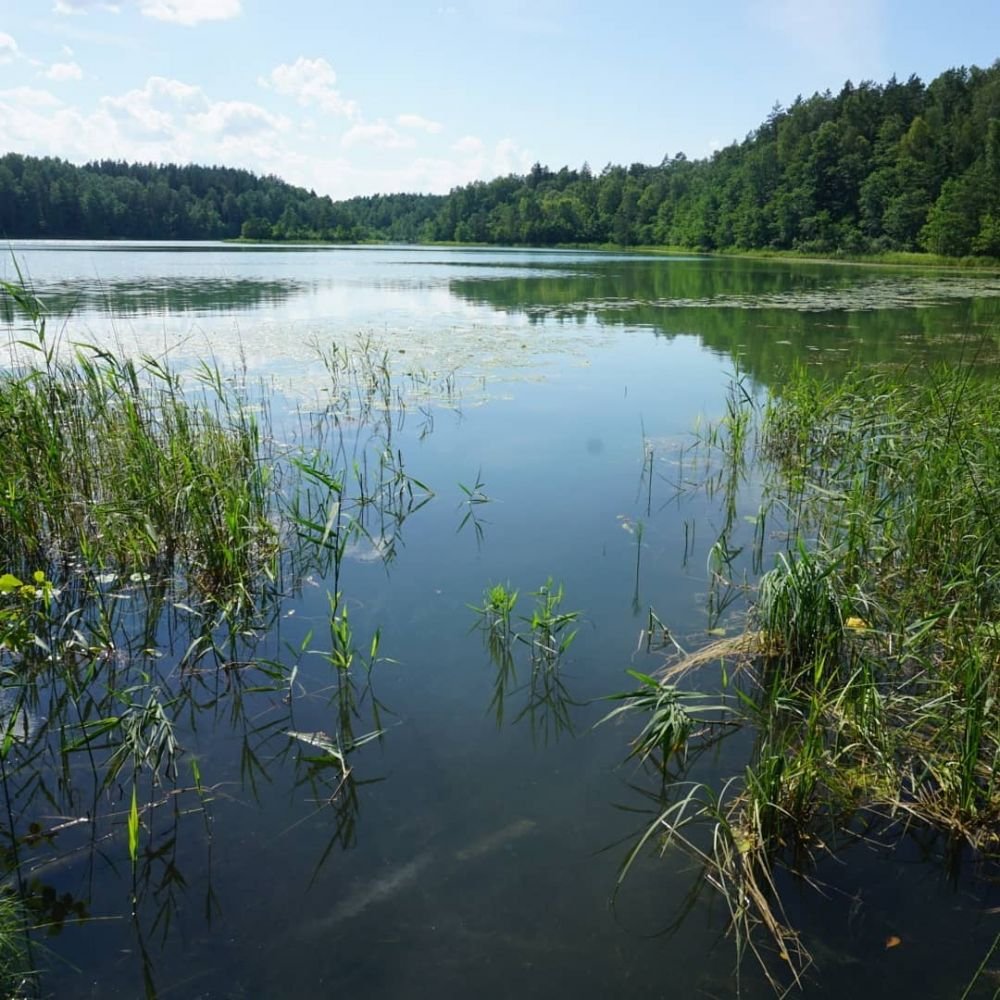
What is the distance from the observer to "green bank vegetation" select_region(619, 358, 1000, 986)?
2600 mm

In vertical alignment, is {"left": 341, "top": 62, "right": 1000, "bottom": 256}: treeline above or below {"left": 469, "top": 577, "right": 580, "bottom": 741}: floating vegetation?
above

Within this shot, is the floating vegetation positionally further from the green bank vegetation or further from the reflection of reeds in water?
the reflection of reeds in water

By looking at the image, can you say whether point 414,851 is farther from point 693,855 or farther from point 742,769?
point 742,769

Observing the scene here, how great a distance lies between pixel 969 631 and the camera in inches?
142

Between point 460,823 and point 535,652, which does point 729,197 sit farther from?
point 460,823

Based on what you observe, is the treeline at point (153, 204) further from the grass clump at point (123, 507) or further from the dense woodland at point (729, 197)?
the grass clump at point (123, 507)

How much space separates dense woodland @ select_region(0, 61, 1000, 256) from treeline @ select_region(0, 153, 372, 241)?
0.21 metres

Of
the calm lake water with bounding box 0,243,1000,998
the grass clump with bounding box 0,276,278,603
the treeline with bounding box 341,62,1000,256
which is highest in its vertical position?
the treeline with bounding box 341,62,1000,256

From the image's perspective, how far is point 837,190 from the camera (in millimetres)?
61219

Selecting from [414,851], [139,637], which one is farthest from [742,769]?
[139,637]

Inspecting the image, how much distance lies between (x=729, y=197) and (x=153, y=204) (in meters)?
63.7

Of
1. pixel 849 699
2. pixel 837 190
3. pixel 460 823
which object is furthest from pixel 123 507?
pixel 837 190

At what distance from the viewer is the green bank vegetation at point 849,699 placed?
260cm

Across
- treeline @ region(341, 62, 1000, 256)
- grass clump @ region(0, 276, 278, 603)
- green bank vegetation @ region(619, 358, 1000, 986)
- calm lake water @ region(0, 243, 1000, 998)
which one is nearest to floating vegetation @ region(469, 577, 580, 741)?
calm lake water @ region(0, 243, 1000, 998)
